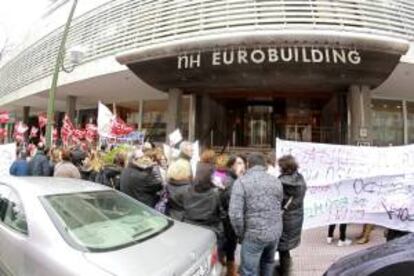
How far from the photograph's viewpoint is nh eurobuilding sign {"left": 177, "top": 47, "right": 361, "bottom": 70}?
1623 centimetres

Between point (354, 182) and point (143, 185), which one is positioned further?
point (354, 182)

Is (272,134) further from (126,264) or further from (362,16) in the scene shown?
(126,264)

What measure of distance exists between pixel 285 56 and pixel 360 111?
4525 mm

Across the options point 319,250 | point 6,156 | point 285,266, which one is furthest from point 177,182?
point 6,156

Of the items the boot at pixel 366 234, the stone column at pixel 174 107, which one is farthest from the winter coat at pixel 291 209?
the stone column at pixel 174 107

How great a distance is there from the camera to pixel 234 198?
205 inches

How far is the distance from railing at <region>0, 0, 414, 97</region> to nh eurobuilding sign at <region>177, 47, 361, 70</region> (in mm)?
A: 675

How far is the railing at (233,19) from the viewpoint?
54.5 ft

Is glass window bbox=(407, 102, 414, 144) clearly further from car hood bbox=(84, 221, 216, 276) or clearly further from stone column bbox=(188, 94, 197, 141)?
car hood bbox=(84, 221, 216, 276)

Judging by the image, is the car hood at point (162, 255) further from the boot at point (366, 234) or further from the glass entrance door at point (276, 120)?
the glass entrance door at point (276, 120)

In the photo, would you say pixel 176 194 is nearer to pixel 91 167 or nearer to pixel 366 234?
pixel 366 234

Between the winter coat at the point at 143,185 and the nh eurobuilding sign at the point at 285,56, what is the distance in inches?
413

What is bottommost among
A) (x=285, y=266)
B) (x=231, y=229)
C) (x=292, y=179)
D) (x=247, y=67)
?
(x=285, y=266)

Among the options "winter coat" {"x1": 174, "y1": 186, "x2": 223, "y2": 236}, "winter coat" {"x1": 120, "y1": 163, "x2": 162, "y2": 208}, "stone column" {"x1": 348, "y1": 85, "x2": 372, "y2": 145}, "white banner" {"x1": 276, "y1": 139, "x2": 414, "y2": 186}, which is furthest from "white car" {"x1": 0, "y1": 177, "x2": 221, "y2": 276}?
"stone column" {"x1": 348, "y1": 85, "x2": 372, "y2": 145}
